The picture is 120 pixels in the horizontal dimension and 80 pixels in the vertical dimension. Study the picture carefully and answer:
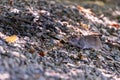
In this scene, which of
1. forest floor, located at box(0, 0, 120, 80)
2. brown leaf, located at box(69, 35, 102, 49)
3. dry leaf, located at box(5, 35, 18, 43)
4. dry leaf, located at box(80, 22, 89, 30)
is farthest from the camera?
dry leaf, located at box(80, 22, 89, 30)

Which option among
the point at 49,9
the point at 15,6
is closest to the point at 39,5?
the point at 49,9

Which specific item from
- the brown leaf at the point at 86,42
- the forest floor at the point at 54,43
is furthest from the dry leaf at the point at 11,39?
the brown leaf at the point at 86,42

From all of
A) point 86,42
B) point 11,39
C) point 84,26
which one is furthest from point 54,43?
point 84,26

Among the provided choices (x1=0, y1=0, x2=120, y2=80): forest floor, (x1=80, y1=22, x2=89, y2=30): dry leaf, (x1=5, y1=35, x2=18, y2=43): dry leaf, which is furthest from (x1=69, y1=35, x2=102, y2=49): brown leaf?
(x1=5, y1=35, x2=18, y2=43): dry leaf

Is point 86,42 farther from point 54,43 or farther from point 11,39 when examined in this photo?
point 11,39

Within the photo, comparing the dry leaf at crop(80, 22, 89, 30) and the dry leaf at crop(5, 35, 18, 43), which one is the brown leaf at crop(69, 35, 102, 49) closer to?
the dry leaf at crop(80, 22, 89, 30)

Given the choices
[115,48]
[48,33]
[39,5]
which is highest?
[39,5]

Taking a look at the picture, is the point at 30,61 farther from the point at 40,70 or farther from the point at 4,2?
the point at 4,2

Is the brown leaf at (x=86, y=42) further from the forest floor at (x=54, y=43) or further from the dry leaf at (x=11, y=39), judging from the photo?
the dry leaf at (x=11, y=39)
